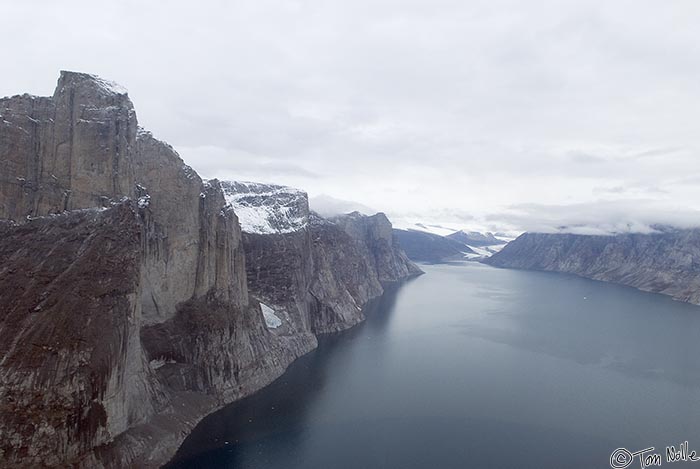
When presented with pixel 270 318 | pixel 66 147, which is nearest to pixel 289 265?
pixel 270 318

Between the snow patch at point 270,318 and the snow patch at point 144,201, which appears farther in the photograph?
the snow patch at point 270,318

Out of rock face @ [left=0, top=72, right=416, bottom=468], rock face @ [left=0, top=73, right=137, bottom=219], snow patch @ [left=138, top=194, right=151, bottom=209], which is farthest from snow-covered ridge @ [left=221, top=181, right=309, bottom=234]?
rock face @ [left=0, top=73, right=137, bottom=219]

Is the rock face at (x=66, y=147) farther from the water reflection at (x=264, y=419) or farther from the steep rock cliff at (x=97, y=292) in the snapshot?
the water reflection at (x=264, y=419)

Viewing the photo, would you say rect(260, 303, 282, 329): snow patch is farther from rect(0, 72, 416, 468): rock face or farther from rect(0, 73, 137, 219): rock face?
rect(0, 73, 137, 219): rock face

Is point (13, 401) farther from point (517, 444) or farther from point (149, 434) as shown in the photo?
point (517, 444)
